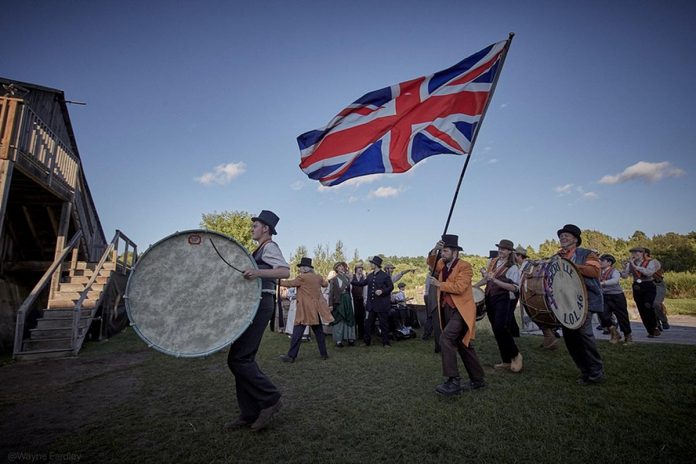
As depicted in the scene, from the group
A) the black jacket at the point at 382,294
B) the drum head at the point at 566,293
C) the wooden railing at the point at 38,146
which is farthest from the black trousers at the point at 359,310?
the wooden railing at the point at 38,146

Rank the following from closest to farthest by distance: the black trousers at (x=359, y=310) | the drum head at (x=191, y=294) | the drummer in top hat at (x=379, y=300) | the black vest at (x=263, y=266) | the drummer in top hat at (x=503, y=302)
A: the drum head at (x=191, y=294), the black vest at (x=263, y=266), the drummer in top hat at (x=503, y=302), the drummer in top hat at (x=379, y=300), the black trousers at (x=359, y=310)

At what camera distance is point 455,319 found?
475cm

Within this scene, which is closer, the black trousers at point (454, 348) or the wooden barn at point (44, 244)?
the black trousers at point (454, 348)

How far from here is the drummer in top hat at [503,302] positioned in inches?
224

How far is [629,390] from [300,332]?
5345 mm

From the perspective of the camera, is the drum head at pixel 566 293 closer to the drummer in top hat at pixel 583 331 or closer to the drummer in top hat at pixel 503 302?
the drummer in top hat at pixel 583 331

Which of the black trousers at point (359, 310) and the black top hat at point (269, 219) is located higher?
the black top hat at point (269, 219)

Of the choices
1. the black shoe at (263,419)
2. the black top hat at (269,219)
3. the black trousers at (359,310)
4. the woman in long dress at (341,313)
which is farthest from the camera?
the black trousers at (359,310)

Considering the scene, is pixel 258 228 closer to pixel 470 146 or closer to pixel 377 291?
pixel 470 146

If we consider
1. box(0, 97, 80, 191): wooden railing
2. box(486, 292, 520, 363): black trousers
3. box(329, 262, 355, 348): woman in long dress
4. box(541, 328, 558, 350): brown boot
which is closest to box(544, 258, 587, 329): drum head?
box(486, 292, 520, 363): black trousers

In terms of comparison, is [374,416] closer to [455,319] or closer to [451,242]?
[455,319]

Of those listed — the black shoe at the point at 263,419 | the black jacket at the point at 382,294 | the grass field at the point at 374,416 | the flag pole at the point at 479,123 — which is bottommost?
the grass field at the point at 374,416

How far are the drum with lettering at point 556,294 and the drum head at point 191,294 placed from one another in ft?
13.3

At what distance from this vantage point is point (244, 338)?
11.7 ft
